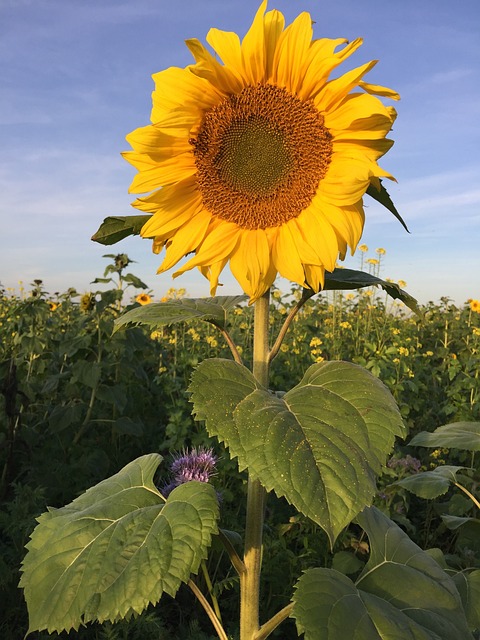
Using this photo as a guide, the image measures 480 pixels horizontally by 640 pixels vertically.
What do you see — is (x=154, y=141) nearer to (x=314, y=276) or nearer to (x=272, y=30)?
(x=272, y=30)

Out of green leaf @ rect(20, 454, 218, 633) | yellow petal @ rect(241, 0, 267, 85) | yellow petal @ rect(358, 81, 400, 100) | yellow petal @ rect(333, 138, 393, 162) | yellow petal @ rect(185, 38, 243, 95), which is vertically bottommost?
green leaf @ rect(20, 454, 218, 633)

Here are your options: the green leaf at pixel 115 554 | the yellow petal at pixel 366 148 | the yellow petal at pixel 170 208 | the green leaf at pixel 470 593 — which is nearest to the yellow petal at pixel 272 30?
the yellow petal at pixel 366 148

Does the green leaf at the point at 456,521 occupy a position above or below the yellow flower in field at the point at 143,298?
below

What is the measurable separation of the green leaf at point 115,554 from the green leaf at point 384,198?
29.2 inches

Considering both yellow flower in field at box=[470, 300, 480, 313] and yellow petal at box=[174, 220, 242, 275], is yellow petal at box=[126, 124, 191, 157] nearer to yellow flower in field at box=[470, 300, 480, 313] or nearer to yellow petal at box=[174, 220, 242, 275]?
yellow petal at box=[174, 220, 242, 275]

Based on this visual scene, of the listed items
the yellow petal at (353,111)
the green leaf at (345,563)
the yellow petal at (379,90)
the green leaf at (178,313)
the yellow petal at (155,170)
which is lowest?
the green leaf at (345,563)

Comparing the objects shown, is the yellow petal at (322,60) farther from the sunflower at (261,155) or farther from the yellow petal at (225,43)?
the yellow petal at (225,43)

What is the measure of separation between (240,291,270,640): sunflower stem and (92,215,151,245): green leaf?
36 cm

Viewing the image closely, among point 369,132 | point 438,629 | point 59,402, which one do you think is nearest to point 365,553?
point 438,629

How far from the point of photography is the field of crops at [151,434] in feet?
9.12

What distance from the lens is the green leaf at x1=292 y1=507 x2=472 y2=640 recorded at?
126 cm

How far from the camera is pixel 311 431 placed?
3.83 ft

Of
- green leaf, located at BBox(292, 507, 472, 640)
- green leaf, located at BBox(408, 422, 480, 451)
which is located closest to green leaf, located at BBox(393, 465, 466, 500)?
green leaf, located at BBox(408, 422, 480, 451)

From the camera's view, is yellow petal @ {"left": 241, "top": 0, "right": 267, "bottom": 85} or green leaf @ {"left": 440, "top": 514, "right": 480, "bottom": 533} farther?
green leaf @ {"left": 440, "top": 514, "right": 480, "bottom": 533}
